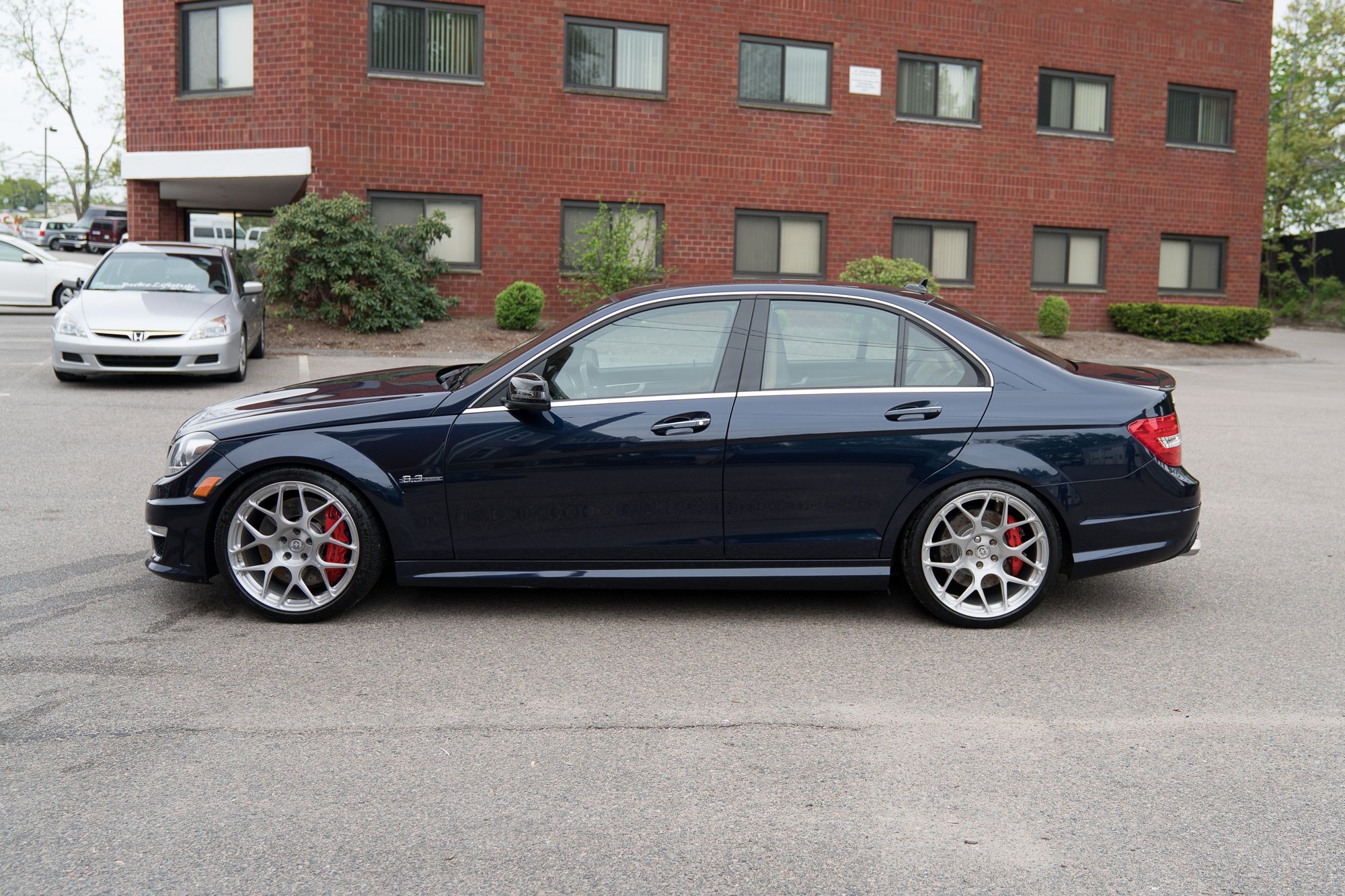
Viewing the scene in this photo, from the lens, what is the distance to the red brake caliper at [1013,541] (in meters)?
5.63

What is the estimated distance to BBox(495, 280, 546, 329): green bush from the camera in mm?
20719

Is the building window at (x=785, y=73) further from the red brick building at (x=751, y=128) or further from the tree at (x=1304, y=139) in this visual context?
the tree at (x=1304, y=139)

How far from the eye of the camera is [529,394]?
5.45 metres

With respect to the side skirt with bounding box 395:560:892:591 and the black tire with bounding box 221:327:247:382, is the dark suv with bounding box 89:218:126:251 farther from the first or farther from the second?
the side skirt with bounding box 395:560:892:591

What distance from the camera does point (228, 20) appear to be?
870 inches

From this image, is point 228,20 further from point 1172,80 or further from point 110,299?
point 1172,80

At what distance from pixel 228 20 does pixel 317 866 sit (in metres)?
21.8

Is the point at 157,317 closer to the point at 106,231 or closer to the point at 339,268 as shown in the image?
the point at 339,268

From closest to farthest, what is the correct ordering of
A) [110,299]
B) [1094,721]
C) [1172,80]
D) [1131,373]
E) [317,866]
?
[317,866] → [1094,721] → [1131,373] → [110,299] → [1172,80]

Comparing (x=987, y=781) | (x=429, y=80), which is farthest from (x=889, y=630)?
(x=429, y=80)

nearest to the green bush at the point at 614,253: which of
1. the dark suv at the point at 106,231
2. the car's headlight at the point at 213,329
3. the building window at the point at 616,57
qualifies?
the building window at the point at 616,57

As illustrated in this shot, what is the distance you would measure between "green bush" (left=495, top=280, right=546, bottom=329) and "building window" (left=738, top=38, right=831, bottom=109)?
5670mm

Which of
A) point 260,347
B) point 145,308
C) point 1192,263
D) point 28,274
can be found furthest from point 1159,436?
point 1192,263

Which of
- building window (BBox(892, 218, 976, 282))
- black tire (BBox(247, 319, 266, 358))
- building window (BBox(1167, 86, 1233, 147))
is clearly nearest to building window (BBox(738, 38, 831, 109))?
building window (BBox(892, 218, 976, 282))
